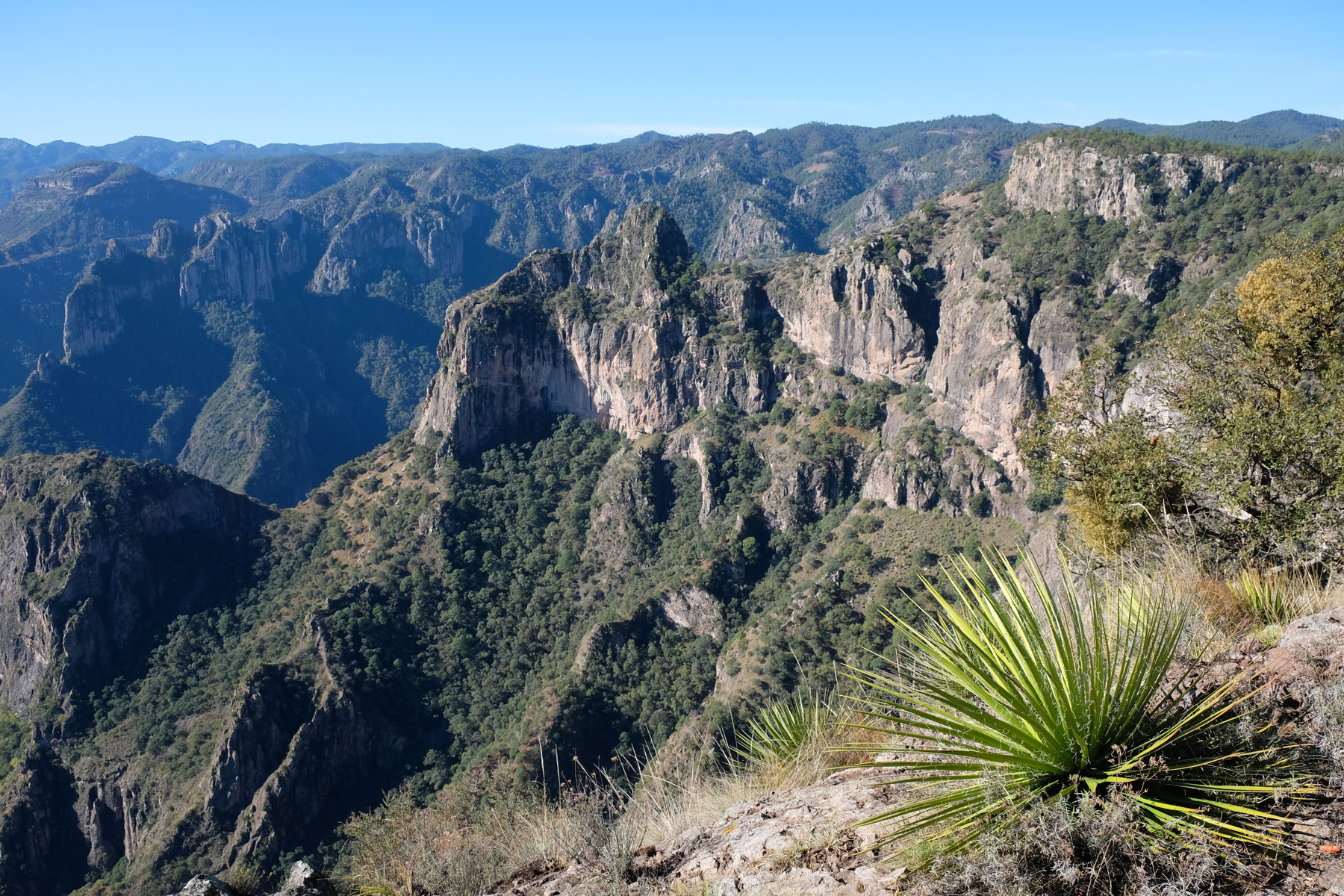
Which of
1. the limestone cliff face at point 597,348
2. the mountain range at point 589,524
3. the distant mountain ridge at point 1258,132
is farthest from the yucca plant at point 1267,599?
the distant mountain ridge at point 1258,132

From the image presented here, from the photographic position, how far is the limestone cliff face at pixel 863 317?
59.6 metres

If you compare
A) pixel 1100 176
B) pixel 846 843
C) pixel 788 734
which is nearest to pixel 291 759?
pixel 788 734

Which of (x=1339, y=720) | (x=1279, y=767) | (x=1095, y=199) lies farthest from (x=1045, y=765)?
(x=1095, y=199)

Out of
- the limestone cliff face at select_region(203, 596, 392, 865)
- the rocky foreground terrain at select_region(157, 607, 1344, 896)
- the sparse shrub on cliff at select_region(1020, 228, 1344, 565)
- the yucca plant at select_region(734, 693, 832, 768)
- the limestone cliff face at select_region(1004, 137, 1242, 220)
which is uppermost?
the limestone cliff face at select_region(1004, 137, 1242, 220)

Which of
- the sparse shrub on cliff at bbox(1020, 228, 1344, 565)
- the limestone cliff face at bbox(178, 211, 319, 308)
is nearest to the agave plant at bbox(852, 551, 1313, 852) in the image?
the sparse shrub on cliff at bbox(1020, 228, 1344, 565)

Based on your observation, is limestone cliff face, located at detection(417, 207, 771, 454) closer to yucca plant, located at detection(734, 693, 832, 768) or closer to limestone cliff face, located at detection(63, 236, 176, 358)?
yucca plant, located at detection(734, 693, 832, 768)

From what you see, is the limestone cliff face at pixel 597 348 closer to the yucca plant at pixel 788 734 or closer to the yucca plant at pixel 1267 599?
→ the yucca plant at pixel 788 734

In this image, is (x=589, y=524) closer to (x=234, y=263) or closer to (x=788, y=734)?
(x=788, y=734)

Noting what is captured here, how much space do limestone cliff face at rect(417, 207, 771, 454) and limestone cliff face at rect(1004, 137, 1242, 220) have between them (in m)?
25.4

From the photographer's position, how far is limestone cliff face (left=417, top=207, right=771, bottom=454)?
227ft

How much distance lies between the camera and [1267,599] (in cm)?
830

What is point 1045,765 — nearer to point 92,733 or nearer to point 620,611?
point 620,611

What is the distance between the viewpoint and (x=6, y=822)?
156 ft

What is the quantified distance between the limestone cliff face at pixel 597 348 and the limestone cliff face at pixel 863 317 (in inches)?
225
